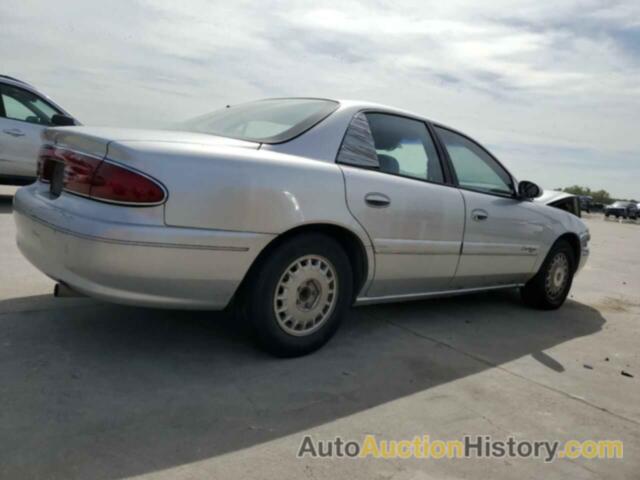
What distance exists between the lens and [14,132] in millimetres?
A: 7816

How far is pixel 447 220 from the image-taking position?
12.4 ft

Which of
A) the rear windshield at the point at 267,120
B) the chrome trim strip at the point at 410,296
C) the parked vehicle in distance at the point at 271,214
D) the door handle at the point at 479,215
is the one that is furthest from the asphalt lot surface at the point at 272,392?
the rear windshield at the point at 267,120

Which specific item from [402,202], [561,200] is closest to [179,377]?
[402,202]

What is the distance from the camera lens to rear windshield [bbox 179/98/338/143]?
311cm

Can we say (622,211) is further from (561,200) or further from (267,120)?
(267,120)

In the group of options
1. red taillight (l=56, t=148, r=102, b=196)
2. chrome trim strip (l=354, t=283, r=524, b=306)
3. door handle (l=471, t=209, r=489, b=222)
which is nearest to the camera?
red taillight (l=56, t=148, r=102, b=196)

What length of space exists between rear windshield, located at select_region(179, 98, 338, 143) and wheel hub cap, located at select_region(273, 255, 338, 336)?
70cm

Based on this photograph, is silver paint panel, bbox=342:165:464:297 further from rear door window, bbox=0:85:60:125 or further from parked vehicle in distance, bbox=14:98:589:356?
rear door window, bbox=0:85:60:125

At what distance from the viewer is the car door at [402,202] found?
3.26 metres

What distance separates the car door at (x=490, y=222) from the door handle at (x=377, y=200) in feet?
2.98

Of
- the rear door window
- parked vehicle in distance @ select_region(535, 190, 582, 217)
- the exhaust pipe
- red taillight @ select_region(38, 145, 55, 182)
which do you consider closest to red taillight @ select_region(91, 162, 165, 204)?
the exhaust pipe

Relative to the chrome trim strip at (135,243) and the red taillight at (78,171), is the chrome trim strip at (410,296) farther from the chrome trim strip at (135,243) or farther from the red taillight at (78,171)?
the red taillight at (78,171)

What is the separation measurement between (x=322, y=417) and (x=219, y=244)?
3.05ft

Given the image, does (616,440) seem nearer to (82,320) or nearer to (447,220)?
(447,220)
